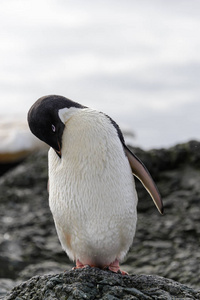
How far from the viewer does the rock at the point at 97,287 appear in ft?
7.59

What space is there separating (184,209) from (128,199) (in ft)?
6.97

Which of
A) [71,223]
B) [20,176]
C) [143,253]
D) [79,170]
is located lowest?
[143,253]

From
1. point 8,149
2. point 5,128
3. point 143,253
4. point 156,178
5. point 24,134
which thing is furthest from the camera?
point 5,128

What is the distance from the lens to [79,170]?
8.58ft

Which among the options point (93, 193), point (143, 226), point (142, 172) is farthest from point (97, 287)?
point (143, 226)

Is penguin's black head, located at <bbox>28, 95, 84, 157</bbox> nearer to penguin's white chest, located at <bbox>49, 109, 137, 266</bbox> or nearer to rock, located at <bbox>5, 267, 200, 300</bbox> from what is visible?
penguin's white chest, located at <bbox>49, 109, 137, 266</bbox>

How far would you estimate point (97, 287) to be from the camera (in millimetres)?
2359

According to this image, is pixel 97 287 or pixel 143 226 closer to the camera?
pixel 97 287

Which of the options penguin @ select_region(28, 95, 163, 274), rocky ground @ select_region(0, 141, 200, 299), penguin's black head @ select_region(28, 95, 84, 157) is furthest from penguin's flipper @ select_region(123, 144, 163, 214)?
rocky ground @ select_region(0, 141, 200, 299)

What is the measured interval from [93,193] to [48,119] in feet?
1.39

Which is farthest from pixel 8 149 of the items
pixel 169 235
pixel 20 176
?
pixel 169 235

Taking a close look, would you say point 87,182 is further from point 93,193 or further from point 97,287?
point 97,287

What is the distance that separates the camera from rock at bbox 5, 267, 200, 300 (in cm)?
231

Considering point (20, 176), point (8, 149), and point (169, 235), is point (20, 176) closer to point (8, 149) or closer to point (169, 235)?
point (169, 235)
